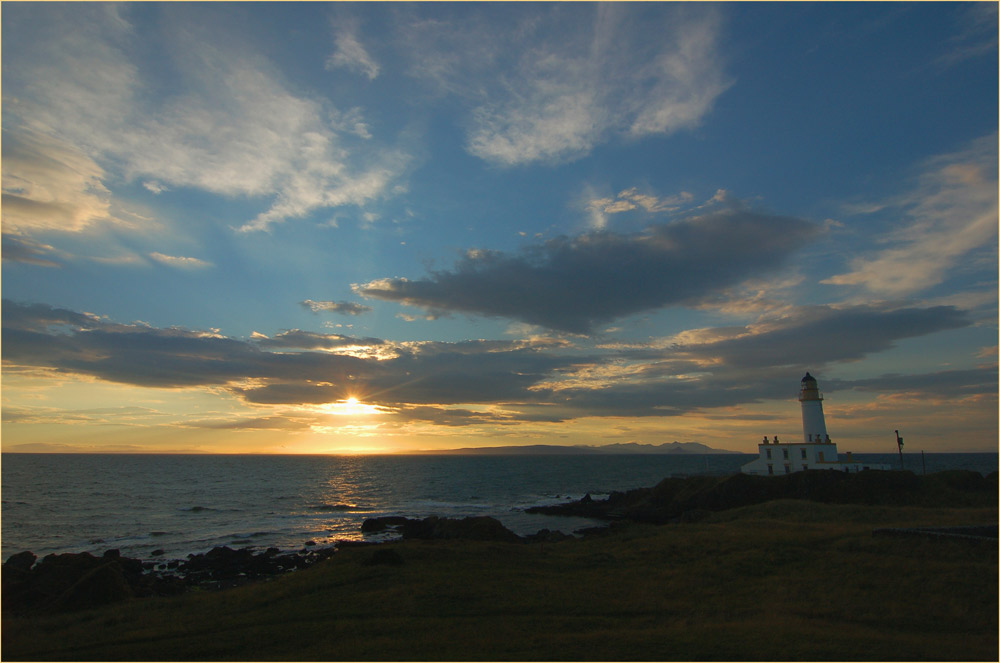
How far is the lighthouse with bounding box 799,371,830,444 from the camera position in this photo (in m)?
52.5

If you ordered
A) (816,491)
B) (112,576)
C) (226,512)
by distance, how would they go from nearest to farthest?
(112,576) → (816,491) → (226,512)

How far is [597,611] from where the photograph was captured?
1534cm

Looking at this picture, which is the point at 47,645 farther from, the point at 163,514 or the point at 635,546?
the point at 163,514

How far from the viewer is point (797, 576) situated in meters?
18.5

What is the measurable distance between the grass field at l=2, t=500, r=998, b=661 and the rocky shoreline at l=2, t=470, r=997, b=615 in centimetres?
397

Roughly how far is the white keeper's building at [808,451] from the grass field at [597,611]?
29774mm

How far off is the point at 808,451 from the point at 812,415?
3.98 metres

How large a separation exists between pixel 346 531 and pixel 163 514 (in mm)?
25730

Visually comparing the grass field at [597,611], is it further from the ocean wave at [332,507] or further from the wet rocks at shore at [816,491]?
the ocean wave at [332,507]

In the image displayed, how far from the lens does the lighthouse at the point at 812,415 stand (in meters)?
52.5

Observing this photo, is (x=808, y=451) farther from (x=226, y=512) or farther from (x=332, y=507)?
(x=226, y=512)

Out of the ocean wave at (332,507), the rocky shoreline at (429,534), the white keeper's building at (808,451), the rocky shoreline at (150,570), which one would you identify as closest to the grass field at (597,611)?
the rocky shoreline at (150,570)

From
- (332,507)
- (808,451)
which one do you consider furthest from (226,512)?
(808,451)

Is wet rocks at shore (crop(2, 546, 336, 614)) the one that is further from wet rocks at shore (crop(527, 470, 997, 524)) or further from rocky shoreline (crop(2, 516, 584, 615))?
wet rocks at shore (crop(527, 470, 997, 524))
